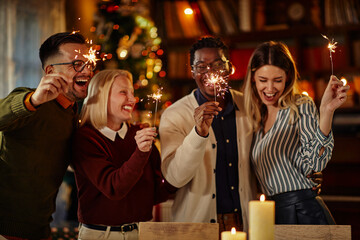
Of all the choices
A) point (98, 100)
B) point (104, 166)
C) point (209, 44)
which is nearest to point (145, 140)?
point (104, 166)

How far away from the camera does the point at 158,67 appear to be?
434 cm

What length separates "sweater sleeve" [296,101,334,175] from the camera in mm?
1817

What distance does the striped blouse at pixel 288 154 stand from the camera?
1895mm

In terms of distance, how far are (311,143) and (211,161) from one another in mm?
475

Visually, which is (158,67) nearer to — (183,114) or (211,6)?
(211,6)

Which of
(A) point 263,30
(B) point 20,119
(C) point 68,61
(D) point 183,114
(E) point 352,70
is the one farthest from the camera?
(A) point 263,30

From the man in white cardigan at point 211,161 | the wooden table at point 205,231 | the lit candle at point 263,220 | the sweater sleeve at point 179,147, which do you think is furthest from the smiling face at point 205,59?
the lit candle at point 263,220

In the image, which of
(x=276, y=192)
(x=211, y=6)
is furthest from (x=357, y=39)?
(x=276, y=192)

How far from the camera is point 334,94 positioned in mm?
1715

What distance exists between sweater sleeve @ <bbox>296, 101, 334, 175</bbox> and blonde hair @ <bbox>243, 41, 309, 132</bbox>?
5cm

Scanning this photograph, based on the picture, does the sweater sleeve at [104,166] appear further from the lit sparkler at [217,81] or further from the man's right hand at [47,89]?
the lit sparkler at [217,81]

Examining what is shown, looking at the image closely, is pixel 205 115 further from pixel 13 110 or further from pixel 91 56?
pixel 13 110

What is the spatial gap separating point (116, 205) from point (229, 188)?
553 mm

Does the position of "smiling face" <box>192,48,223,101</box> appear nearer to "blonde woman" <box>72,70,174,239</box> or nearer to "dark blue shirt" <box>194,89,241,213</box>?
"dark blue shirt" <box>194,89,241,213</box>
